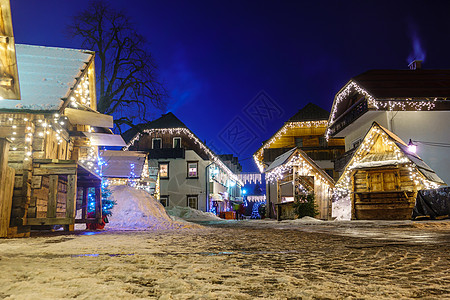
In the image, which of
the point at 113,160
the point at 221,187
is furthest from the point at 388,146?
the point at 221,187

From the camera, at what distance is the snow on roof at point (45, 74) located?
8.61 metres

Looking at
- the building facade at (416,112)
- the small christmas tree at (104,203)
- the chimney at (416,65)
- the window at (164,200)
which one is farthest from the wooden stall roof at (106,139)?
the chimney at (416,65)

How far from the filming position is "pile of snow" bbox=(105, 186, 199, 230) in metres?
11.2

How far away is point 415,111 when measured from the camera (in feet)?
67.5

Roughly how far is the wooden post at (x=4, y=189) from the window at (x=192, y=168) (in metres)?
28.1

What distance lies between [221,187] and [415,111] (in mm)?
26285

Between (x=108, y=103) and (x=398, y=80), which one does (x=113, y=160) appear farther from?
(x=398, y=80)

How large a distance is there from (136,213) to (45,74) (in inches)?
236

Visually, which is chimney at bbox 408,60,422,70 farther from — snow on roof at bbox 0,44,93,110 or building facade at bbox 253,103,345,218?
snow on roof at bbox 0,44,93,110

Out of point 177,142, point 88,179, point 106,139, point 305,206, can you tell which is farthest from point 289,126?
point 88,179

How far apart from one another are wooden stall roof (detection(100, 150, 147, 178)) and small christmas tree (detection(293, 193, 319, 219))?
10.3 meters

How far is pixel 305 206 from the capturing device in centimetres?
1830

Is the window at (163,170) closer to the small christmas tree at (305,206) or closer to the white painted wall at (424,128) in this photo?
the small christmas tree at (305,206)

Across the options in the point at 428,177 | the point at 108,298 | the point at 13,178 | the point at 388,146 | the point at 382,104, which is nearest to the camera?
the point at 108,298
